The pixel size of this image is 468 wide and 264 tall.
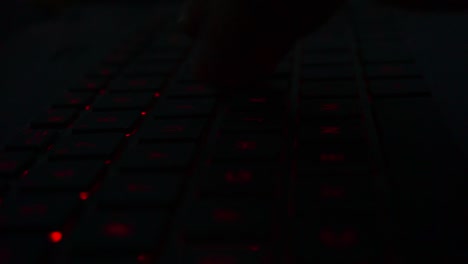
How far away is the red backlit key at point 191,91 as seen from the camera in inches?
20.0

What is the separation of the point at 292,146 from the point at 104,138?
0.17m

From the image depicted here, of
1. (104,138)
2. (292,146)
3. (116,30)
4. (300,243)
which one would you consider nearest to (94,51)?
(116,30)

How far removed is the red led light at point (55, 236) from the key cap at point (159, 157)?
8 centimetres

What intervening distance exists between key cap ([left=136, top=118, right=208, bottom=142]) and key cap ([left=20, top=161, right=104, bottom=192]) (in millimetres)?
58

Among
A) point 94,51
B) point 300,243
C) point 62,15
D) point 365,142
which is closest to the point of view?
point 300,243

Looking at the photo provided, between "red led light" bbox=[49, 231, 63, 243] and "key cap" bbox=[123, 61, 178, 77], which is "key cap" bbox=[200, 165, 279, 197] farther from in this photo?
A: "key cap" bbox=[123, 61, 178, 77]

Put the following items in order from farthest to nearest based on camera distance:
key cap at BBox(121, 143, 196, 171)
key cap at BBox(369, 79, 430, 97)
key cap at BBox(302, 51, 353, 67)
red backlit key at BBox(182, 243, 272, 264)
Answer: key cap at BBox(302, 51, 353, 67) → key cap at BBox(369, 79, 430, 97) → key cap at BBox(121, 143, 196, 171) → red backlit key at BBox(182, 243, 272, 264)

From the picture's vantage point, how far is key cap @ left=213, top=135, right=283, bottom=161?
37 centimetres

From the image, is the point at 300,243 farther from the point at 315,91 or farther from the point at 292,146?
the point at 315,91

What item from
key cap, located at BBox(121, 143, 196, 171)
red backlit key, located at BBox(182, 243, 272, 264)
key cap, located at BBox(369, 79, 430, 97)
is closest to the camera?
red backlit key, located at BBox(182, 243, 272, 264)

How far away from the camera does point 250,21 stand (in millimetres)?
424

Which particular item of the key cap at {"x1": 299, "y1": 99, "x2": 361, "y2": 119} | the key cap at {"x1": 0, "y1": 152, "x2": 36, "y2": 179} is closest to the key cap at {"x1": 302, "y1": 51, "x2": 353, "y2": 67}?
the key cap at {"x1": 299, "y1": 99, "x2": 361, "y2": 119}

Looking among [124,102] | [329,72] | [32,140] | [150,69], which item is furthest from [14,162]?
[329,72]

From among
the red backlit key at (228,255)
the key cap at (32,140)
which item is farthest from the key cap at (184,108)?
the red backlit key at (228,255)
